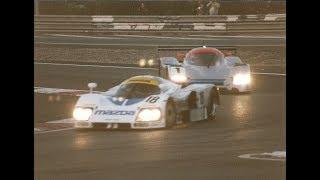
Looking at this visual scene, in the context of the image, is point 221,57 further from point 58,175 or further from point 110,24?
point 110,24

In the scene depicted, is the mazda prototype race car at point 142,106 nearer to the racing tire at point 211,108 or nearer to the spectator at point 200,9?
the racing tire at point 211,108

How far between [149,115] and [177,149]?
2379 mm

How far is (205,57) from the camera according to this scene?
823 inches

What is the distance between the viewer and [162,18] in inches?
1518

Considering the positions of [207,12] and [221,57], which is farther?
[207,12]

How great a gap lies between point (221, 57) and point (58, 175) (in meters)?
11.7

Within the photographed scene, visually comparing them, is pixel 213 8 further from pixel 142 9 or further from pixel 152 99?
pixel 152 99

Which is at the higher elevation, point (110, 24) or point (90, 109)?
point (110, 24)

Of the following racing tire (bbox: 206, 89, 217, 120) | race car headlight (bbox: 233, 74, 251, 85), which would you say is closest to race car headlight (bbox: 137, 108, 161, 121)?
racing tire (bbox: 206, 89, 217, 120)

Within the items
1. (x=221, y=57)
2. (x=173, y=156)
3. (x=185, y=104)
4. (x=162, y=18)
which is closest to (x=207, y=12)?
(x=162, y=18)

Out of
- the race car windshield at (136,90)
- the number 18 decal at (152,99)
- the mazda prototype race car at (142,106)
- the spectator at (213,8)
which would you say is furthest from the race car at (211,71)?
the spectator at (213,8)

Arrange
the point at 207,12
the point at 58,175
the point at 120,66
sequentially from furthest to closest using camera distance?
the point at 207,12 → the point at 120,66 → the point at 58,175

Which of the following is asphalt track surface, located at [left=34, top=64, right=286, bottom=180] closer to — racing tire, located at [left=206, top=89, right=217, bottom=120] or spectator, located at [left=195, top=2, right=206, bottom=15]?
racing tire, located at [left=206, top=89, right=217, bottom=120]
